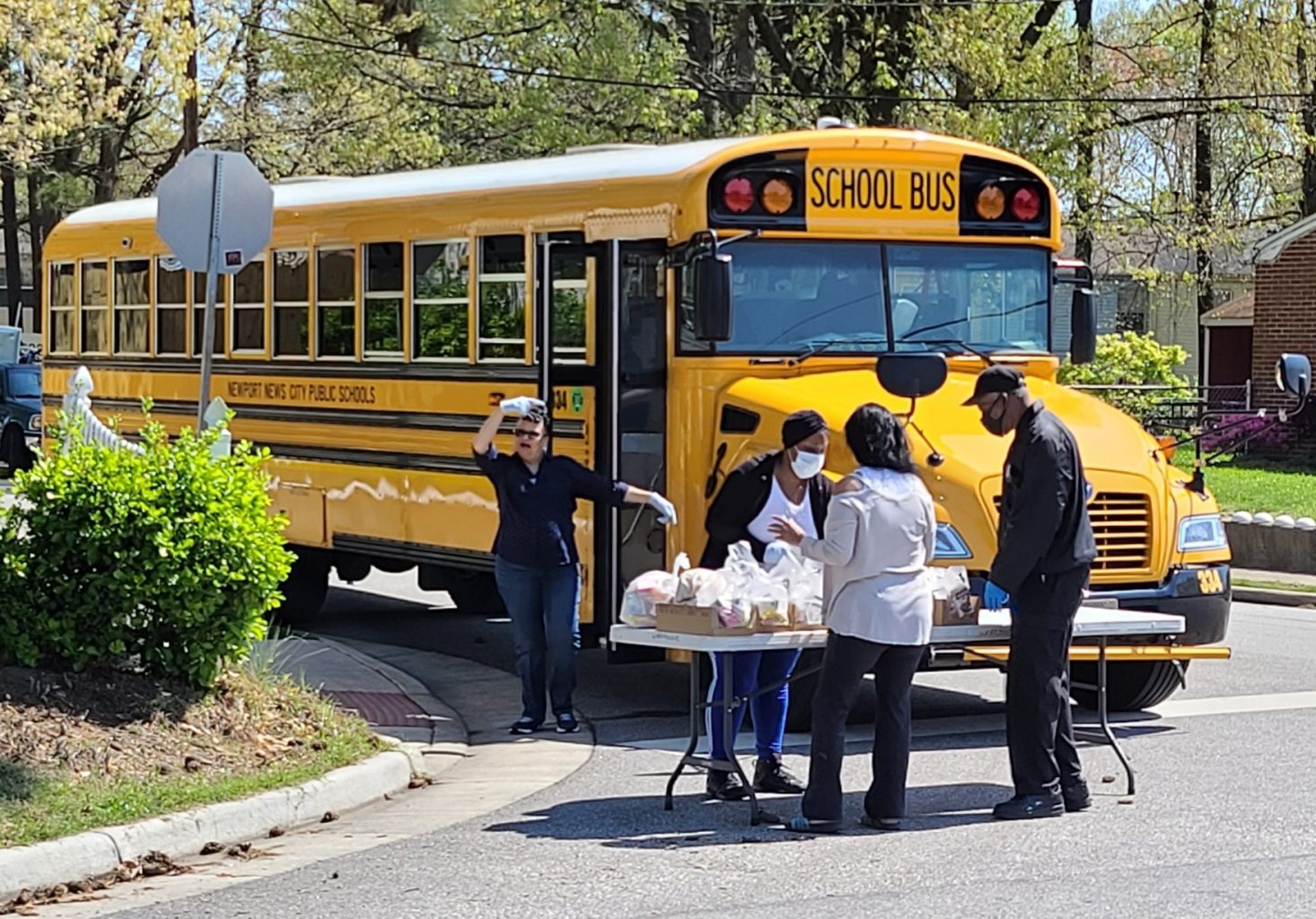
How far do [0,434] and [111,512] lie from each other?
24.4 m

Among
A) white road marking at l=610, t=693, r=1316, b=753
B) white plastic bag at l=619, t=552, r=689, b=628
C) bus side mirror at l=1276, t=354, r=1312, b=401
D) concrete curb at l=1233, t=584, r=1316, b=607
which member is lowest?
white road marking at l=610, t=693, r=1316, b=753

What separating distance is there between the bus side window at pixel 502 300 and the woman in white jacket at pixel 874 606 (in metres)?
4.14

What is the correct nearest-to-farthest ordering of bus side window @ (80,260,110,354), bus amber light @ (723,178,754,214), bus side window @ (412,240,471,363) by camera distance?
bus amber light @ (723,178,754,214) < bus side window @ (412,240,471,363) < bus side window @ (80,260,110,354)

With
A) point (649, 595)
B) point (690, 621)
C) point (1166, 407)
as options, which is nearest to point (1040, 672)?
point (690, 621)

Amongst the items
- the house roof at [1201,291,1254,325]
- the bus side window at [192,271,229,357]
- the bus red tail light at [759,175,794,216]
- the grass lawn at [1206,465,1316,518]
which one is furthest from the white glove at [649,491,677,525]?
the house roof at [1201,291,1254,325]

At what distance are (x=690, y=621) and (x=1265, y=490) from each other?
15.6 metres

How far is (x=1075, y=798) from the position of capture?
8.44 meters

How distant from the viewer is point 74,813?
25.5 ft

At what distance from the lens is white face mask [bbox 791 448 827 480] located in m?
8.66

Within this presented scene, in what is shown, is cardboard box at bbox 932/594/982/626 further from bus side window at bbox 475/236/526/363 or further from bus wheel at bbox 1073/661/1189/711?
bus side window at bbox 475/236/526/363

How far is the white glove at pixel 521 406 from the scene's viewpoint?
33.6ft

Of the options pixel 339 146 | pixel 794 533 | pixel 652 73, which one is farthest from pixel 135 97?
pixel 794 533

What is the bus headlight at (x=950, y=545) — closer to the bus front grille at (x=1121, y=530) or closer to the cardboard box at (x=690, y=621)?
the bus front grille at (x=1121, y=530)

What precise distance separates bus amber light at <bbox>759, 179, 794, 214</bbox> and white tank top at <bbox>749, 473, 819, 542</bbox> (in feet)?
8.05
